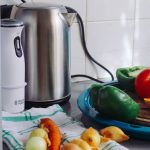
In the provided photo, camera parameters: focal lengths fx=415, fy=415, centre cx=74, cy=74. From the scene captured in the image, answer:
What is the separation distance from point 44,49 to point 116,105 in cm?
19

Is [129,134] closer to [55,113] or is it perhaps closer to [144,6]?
[55,113]

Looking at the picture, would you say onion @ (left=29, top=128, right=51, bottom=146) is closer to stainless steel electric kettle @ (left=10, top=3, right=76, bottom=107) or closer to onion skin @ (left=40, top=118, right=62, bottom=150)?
onion skin @ (left=40, top=118, right=62, bottom=150)

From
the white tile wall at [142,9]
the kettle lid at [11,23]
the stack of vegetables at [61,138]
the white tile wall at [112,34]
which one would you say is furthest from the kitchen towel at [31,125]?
the white tile wall at [142,9]

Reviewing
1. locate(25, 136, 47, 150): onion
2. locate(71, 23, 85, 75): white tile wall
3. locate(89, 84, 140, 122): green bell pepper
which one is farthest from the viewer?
locate(71, 23, 85, 75): white tile wall

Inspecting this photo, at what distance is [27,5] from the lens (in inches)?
33.4

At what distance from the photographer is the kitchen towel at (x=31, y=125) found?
0.66 metres

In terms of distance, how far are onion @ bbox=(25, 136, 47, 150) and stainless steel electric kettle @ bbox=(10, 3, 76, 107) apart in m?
0.23

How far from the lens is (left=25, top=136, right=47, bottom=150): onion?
607mm

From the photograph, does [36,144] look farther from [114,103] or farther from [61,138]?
[114,103]

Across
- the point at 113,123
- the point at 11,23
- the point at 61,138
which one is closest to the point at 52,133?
the point at 61,138

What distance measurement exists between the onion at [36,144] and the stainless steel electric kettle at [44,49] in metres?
0.23

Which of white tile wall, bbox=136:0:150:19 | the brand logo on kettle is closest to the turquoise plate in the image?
the brand logo on kettle

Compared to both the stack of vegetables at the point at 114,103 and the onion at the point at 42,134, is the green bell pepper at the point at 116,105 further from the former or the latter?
the onion at the point at 42,134

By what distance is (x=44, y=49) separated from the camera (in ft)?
2.71
